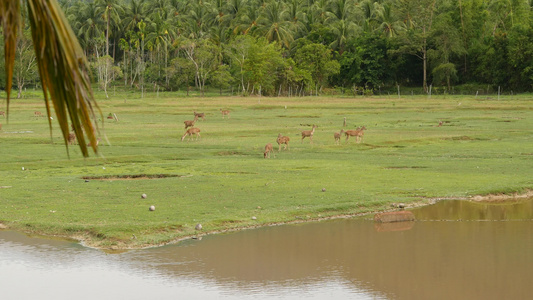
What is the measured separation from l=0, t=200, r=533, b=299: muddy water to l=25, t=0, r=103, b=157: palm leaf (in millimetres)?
8790

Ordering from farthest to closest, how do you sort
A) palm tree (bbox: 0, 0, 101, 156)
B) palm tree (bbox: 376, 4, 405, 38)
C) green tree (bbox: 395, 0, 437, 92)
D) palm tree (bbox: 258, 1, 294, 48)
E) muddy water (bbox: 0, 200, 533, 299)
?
palm tree (bbox: 376, 4, 405, 38) < palm tree (bbox: 258, 1, 294, 48) < green tree (bbox: 395, 0, 437, 92) < muddy water (bbox: 0, 200, 533, 299) < palm tree (bbox: 0, 0, 101, 156)

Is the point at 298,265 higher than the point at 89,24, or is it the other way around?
the point at 89,24

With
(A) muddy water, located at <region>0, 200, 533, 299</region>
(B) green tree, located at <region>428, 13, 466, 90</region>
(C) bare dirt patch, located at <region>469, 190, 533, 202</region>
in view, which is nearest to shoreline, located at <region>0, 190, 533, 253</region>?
(C) bare dirt patch, located at <region>469, 190, 533, 202</region>

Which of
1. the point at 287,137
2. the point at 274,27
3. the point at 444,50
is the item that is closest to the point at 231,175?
the point at 287,137

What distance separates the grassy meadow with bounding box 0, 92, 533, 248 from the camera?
15.9 meters

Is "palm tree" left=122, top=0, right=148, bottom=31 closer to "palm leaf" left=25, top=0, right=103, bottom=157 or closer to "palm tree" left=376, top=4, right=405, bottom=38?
"palm tree" left=376, top=4, right=405, bottom=38

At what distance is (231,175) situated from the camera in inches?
897

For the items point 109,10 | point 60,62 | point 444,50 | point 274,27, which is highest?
point 109,10

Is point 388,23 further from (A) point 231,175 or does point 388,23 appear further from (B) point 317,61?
(A) point 231,175

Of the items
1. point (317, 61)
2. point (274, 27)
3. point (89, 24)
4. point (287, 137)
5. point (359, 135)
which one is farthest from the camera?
point (89, 24)

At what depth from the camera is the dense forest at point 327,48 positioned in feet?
300

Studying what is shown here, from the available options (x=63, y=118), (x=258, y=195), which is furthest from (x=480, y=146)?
(x=63, y=118)

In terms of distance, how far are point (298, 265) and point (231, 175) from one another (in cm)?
1003

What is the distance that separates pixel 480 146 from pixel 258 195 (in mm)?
16625
